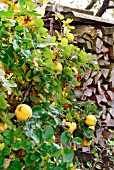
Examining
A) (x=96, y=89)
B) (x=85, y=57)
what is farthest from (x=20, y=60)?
(x=96, y=89)

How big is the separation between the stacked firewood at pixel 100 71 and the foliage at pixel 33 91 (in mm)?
915

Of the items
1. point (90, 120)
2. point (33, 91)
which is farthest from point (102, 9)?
point (33, 91)

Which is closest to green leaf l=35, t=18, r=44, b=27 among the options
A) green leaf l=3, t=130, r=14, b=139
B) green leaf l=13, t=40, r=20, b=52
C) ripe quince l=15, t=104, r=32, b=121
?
green leaf l=13, t=40, r=20, b=52

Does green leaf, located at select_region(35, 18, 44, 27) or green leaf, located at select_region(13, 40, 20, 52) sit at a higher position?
green leaf, located at select_region(35, 18, 44, 27)

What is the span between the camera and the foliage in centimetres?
78

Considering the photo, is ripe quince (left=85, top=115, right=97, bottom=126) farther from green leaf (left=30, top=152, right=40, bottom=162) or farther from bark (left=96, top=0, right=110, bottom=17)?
bark (left=96, top=0, right=110, bottom=17)

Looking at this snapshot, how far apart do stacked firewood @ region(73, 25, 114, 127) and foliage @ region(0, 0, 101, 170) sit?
3.00 feet

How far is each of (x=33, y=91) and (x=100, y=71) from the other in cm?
118

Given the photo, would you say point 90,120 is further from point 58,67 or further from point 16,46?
point 16,46

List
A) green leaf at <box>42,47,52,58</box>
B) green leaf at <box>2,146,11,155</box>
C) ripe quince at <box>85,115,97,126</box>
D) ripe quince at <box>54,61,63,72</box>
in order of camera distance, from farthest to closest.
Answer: ripe quince at <box>85,115,97,126</box> → ripe quince at <box>54,61,63,72</box> → green leaf at <box>42,47,52,58</box> → green leaf at <box>2,146,11,155</box>

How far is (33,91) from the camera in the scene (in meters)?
1.13

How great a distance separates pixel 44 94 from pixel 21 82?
0.36 feet

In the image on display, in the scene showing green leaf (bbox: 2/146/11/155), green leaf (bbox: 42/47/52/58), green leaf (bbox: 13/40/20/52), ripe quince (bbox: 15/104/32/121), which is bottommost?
green leaf (bbox: 2/146/11/155)

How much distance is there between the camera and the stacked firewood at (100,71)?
88.5 inches
